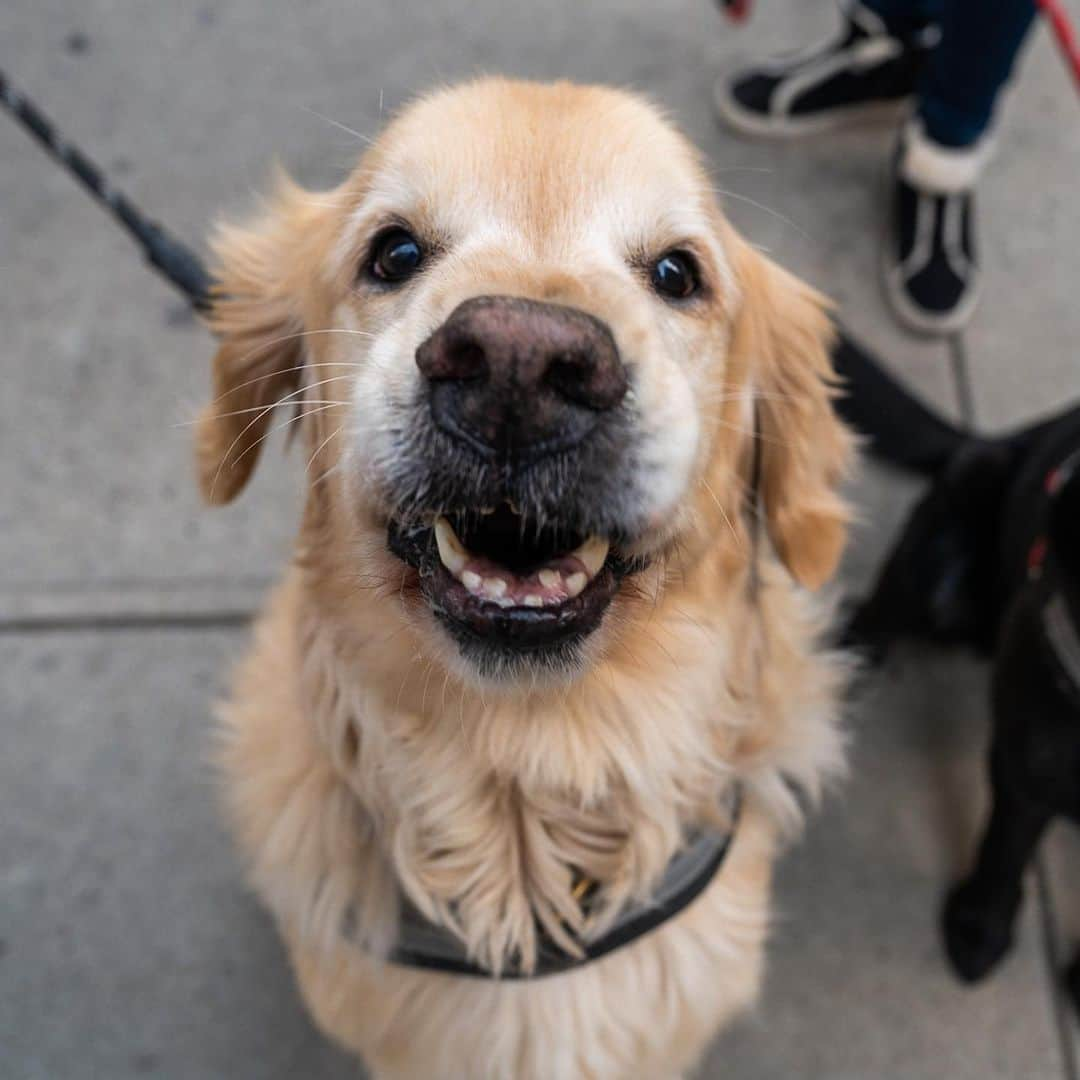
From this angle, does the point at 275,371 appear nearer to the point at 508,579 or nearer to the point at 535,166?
the point at 535,166

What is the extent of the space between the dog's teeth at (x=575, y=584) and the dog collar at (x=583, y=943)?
61 centimetres

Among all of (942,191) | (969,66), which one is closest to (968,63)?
(969,66)

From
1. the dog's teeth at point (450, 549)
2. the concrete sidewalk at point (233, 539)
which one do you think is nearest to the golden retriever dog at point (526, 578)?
the dog's teeth at point (450, 549)

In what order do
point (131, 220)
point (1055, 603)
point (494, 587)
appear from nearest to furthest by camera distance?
1. point (494, 587)
2. point (1055, 603)
3. point (131, 220)

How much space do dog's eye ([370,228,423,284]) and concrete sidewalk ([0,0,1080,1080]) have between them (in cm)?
76

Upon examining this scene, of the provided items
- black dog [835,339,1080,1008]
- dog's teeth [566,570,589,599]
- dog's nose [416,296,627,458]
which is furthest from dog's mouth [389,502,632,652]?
black dog [835,339,1080,1008]

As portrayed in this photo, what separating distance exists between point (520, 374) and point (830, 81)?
2.72 meters

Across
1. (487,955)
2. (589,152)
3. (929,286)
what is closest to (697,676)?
(487,955)

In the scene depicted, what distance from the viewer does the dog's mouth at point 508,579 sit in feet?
3.99

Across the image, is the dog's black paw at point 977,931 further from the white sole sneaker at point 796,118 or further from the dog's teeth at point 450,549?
the white sole sneaker at point 796,118

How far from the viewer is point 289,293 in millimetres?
1729

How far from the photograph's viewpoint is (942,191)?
2.98 meters

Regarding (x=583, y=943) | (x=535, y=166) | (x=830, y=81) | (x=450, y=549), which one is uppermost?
(x=535, y=166)

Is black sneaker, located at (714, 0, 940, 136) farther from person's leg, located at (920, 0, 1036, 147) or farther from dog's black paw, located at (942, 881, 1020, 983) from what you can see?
dog's black paw, located at (942, 881, 1020, 983)
